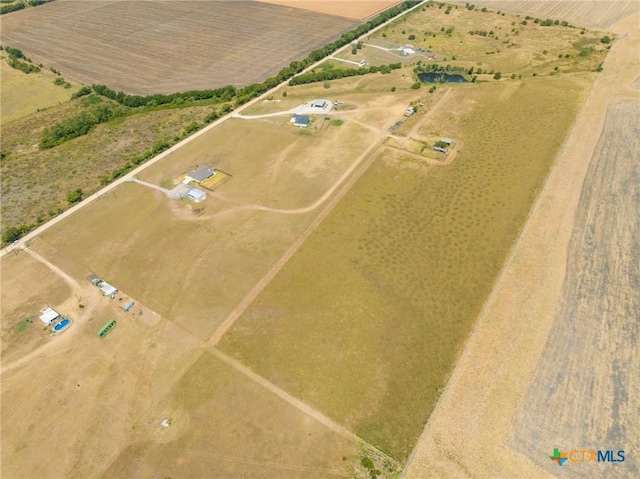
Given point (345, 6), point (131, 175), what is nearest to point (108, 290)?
point (131, 175)

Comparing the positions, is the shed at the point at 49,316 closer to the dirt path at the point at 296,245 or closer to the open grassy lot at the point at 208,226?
the open grassy lot at the point at 208,226

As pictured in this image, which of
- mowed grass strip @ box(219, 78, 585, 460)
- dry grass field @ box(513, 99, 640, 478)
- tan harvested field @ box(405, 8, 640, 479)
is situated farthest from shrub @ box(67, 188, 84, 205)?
dry grass field @ box(513, 99, 640, 478)

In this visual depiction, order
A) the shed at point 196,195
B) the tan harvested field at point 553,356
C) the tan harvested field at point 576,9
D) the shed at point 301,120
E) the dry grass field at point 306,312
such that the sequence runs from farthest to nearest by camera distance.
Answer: the tan harvested field at point 576,9
the shed at point 301,120
the shed at point 196,195
the dry grass field at point 306,312
the tan harvested field at point 553,356

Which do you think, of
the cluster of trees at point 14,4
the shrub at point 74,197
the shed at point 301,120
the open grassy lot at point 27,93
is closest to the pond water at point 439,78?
the shed at point 301,120

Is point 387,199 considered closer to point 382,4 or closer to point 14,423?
point 14,423

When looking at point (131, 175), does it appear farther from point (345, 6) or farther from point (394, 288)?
point (345, 6)

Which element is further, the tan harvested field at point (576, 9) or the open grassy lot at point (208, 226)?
the tan harvested field at point (576, 9)

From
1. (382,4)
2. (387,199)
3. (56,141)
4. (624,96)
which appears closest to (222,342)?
(387,199)
